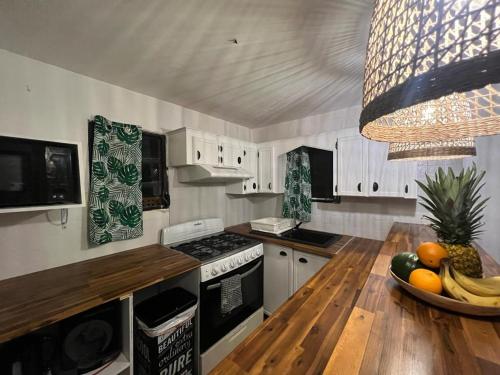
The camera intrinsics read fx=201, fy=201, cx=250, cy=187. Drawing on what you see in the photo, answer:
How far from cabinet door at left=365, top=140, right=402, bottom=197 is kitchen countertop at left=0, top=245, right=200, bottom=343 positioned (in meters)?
1.74

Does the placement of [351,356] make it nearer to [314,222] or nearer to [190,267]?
[190,267]

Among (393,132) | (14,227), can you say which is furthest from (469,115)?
(14,227)

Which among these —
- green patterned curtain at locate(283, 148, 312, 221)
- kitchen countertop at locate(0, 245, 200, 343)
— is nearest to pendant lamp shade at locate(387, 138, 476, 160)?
green patterned curtain at locate(283, 148, 312, 221)

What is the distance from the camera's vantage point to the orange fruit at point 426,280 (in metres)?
0.80

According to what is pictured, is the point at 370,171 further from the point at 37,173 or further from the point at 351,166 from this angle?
the point at 37,173

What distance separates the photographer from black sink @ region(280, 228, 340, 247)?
7.13ft

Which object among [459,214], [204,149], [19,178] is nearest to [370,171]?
[459,214]

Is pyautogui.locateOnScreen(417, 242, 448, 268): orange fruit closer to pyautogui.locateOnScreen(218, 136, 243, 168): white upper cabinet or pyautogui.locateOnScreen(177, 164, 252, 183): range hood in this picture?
pyautogui.locateOnScreen(177, 164, 252, 183): range hood

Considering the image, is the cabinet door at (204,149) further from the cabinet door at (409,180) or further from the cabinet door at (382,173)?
→ the cabinet door at (409,180)

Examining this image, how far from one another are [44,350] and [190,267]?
80 centimetres

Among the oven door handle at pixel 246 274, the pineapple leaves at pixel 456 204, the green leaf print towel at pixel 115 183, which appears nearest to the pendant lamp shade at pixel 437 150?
the pineapple leaves at pixel 456 204

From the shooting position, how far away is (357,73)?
152cm

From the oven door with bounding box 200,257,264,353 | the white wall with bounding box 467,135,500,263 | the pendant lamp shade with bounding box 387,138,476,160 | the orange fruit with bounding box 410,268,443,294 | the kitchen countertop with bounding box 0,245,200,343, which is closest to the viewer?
the orange fruit with bounding box 410,268,443,294

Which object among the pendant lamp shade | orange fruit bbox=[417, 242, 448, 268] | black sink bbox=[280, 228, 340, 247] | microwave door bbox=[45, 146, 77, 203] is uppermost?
the pendant lamp shade
